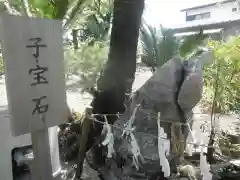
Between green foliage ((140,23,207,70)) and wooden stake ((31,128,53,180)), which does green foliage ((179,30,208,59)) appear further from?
wooden stake ((31,128,53,180))

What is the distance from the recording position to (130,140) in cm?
354

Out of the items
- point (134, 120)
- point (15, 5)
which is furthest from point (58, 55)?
point (15, 5)

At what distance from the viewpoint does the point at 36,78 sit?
2.37 metres

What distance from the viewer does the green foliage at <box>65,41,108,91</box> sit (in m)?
5.41

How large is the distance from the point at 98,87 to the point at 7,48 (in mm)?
2478

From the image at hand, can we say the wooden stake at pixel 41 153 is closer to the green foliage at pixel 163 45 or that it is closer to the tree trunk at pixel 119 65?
the tree trunk at pixel 119 65

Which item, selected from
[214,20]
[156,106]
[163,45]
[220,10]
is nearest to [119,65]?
[156,106]

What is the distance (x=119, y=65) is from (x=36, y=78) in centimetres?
205

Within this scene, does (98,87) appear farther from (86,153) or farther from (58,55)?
(58,55)

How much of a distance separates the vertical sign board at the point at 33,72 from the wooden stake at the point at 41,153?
10cm

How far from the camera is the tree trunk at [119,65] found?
418cm

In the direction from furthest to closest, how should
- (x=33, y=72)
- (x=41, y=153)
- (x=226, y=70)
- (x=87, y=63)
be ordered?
(x=87, y=63) < (x=226, y=70) < (x=41, y=153) < (x=33, y=72)

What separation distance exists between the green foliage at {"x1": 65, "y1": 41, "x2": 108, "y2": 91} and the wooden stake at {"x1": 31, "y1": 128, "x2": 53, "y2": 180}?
2.73m

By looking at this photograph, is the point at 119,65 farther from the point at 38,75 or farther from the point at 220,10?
the point at 220,10
